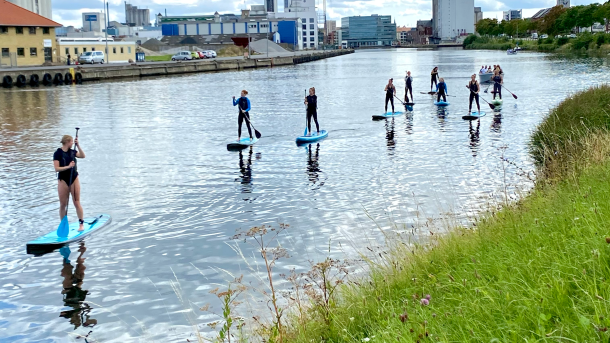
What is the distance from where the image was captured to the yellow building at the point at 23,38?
78.1m

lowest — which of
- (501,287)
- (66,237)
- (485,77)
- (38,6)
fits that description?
(66,237)

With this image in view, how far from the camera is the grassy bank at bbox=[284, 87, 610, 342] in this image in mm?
5594

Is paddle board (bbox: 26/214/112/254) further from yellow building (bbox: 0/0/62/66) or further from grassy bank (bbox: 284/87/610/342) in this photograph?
yellow building (bbox: 0/0/62/66)

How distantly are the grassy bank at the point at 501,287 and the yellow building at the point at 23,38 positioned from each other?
77.1 meters

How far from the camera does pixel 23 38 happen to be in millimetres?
80312

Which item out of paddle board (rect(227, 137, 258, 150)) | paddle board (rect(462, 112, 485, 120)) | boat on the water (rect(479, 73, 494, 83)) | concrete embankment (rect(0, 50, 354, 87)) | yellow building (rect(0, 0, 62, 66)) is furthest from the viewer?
yellow building (rect(0, 0, 62, 66))

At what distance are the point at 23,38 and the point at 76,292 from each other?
76.2 m

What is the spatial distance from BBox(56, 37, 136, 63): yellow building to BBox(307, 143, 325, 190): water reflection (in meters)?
79.6

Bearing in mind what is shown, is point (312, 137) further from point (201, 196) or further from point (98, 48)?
point (98, 48)

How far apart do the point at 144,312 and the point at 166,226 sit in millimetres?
5040

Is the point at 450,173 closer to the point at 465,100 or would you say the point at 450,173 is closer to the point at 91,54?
the point at 465,100

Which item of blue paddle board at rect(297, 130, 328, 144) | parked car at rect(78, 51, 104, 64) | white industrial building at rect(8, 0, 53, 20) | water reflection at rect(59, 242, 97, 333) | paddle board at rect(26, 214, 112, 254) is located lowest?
water reflection at rect(59, 242, 97, 333)

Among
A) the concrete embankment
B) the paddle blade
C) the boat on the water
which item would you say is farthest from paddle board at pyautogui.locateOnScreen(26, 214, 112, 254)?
the concrete embankment

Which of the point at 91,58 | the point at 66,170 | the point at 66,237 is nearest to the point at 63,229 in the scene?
the point at 66,237
